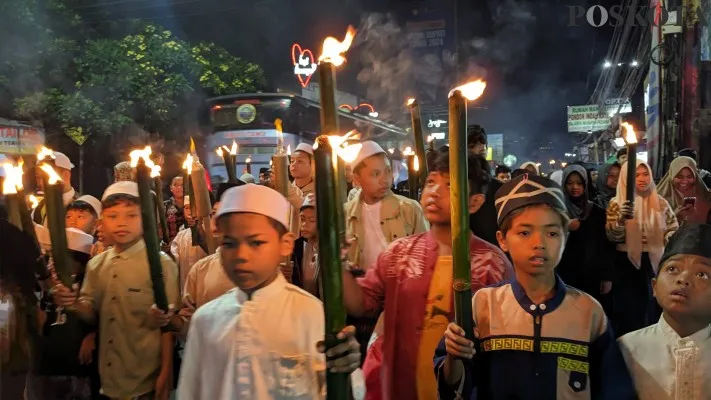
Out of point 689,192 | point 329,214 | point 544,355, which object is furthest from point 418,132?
point 689,192

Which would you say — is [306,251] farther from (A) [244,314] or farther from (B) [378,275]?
(A) [244,314]

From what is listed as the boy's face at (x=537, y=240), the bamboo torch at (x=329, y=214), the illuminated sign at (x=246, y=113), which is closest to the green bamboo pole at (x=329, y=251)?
the bamboo torch at (x=329, y=214)

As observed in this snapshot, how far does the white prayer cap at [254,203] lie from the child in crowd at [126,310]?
1.28 metres

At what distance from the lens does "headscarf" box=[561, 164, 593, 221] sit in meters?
5.91

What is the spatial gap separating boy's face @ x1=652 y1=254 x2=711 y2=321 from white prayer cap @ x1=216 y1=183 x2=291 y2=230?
1573 mm

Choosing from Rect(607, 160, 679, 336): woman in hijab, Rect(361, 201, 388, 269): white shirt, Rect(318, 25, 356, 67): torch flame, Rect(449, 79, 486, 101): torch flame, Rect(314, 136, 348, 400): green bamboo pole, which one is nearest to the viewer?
Rect(314, 136, 348, 400): green bamboo pole

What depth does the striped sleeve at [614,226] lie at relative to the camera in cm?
555

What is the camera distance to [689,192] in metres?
6.61

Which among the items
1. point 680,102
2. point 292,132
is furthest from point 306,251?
point 292,132

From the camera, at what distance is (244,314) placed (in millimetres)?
2391

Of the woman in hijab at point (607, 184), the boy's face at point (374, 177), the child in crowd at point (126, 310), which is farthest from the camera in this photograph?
the woman in hijab at point (607, 184)

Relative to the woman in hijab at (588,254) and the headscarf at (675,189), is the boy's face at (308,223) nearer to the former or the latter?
the woman in hijab at (588,254)

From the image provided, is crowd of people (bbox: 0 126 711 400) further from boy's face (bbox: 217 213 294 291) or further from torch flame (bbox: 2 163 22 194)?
torch flame (bbox: 2 163 22 194)

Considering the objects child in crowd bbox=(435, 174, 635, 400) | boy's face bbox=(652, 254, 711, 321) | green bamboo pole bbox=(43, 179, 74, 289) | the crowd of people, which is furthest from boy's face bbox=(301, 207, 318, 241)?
boy's face bbox=(652, 254, 711, 321)
